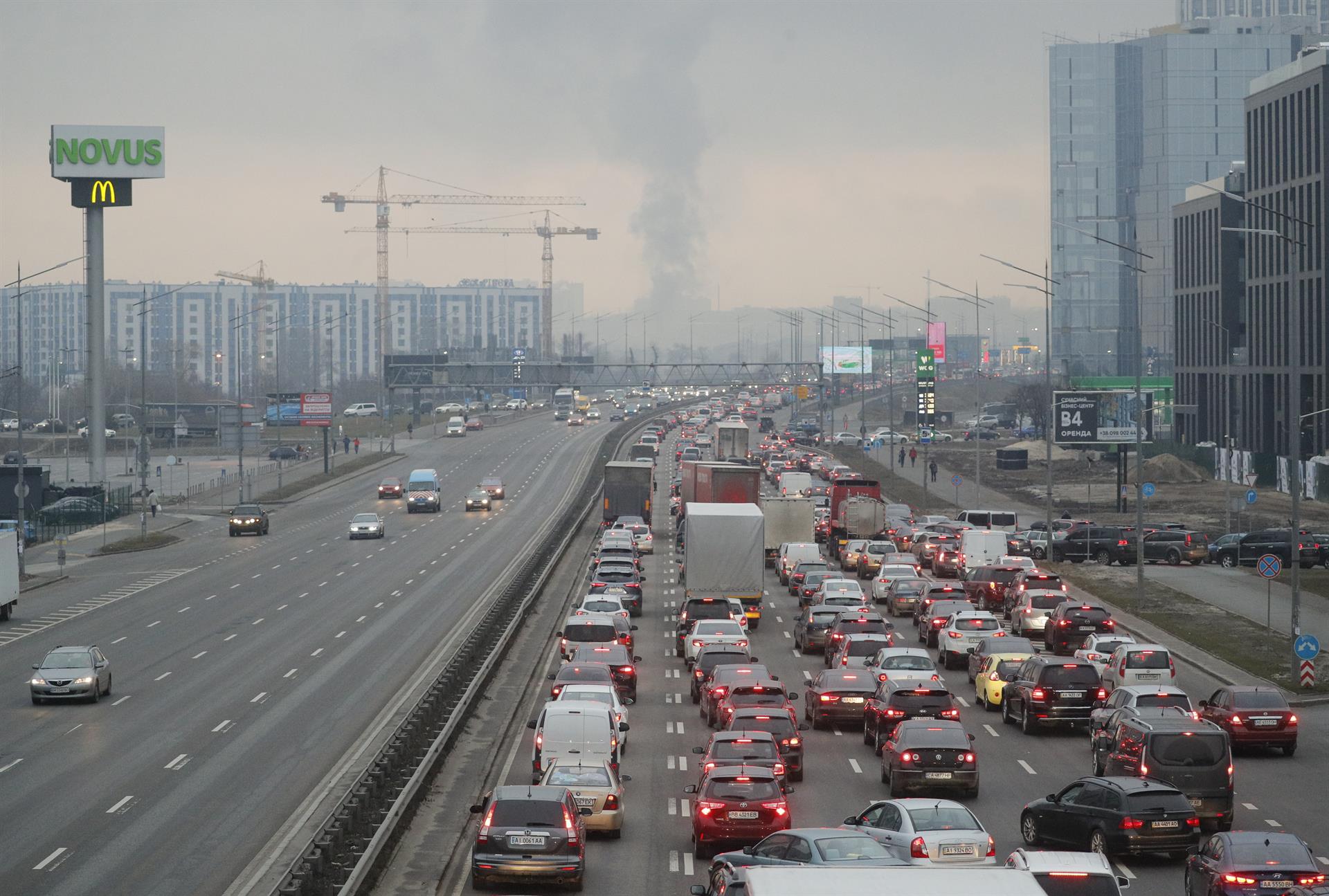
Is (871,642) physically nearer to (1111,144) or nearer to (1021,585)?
(1021,585)

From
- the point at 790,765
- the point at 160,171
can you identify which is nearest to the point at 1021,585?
the point at 790,765

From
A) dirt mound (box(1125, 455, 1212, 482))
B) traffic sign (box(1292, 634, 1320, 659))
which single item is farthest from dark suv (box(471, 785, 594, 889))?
dirt mound (box(1125, 455, 1212, 482))

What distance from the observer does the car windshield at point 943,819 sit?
735 inches

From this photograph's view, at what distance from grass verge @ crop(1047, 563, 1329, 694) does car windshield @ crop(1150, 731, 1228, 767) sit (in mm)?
14474

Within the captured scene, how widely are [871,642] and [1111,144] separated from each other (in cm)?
16084

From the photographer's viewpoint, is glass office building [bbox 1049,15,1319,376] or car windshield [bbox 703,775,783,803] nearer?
car windshield [bbox 703,775,783,803]

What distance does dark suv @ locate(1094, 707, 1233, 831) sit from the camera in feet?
74.3

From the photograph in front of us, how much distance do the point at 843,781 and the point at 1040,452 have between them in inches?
3972

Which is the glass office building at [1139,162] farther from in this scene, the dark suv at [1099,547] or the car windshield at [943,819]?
the car windshield at [943,819]

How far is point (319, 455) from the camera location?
132 metres

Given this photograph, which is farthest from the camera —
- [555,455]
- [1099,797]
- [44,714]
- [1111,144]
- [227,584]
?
[1111,144]

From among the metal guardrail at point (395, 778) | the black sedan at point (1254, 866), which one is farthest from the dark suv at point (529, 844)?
the black sedan at point (1254, 866)

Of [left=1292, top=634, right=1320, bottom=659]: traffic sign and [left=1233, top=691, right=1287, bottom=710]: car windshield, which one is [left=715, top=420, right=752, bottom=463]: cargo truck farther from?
[left=1233, top=691, right=1287, bottom=710]: car windshield

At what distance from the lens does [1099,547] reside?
213 feet
